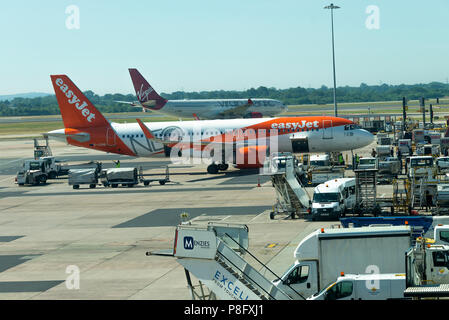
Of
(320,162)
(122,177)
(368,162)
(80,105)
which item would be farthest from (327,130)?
(80,105)

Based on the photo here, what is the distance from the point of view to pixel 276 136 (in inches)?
2522

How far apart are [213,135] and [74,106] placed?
53.4ft

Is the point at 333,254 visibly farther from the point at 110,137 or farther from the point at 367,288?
the point at 110,137

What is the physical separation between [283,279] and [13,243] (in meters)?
20.8

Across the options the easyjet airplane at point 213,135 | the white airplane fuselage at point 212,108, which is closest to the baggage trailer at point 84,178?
the easyjet airplane at point 213,135

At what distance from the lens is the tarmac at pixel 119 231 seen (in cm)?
2545

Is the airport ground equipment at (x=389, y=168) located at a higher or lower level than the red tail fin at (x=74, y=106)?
lower

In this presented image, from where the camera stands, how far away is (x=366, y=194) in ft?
128

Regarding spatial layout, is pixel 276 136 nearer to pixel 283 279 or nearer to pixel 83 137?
pixel 83 137

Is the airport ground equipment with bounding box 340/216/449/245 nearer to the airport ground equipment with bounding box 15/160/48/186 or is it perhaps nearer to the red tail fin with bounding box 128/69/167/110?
the airport ground equipment with bounding box 15/160/48/186

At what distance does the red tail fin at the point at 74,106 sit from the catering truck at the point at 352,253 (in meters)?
51.4

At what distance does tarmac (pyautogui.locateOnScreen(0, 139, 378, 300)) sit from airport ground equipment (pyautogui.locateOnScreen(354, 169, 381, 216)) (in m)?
3.46

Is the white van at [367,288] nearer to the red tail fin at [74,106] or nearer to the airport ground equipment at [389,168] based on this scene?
the airport ground equipment at [389,168]

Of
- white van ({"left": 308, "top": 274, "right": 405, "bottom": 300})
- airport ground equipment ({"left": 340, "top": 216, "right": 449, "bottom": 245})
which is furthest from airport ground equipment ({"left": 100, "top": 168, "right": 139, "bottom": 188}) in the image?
white van ({"left": 308, "top": 274, "right": 405, "bottom": 300})
